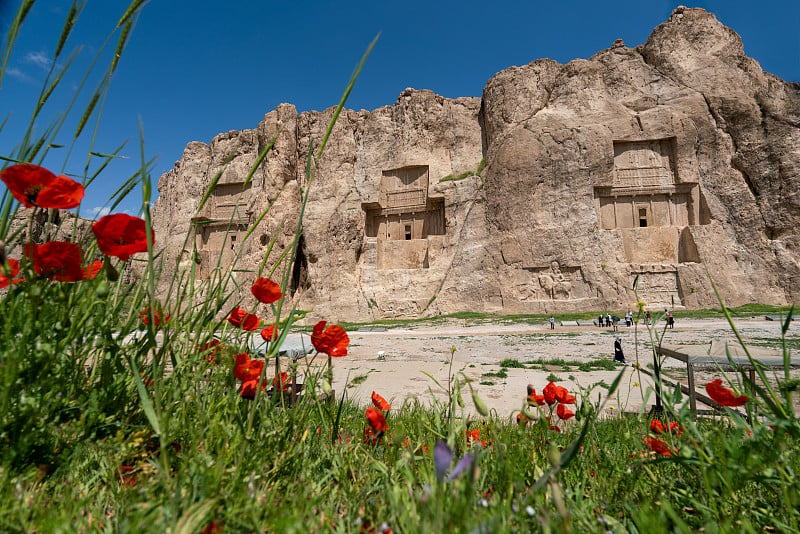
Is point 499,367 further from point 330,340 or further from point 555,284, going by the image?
point 555,284

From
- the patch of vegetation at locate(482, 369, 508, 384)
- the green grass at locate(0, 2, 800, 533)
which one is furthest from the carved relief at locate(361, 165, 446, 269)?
the green grass at locate(0, 2, 800, 533)

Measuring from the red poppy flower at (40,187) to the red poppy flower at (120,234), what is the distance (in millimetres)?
102

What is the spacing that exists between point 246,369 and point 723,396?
1.51 meters

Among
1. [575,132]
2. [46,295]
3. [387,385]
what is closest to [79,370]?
[46,295]

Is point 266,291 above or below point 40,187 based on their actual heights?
below

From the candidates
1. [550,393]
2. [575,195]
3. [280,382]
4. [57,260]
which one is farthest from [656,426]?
[575,195]

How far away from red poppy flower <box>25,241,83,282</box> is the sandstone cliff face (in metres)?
20.4

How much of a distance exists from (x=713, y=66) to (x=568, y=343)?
2319 centimetres

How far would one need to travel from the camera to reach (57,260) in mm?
1078

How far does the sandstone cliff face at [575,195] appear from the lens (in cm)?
2106

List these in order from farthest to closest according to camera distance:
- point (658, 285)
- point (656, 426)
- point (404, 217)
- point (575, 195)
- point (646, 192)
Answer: point (404, 217), point (646, 192), point (575, 195), point (658, 285), point (656, 426)

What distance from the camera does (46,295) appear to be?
3.64ft

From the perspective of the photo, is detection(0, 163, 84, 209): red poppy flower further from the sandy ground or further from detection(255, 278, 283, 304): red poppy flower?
the sandy ground

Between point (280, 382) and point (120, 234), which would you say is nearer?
point (120, 234)
